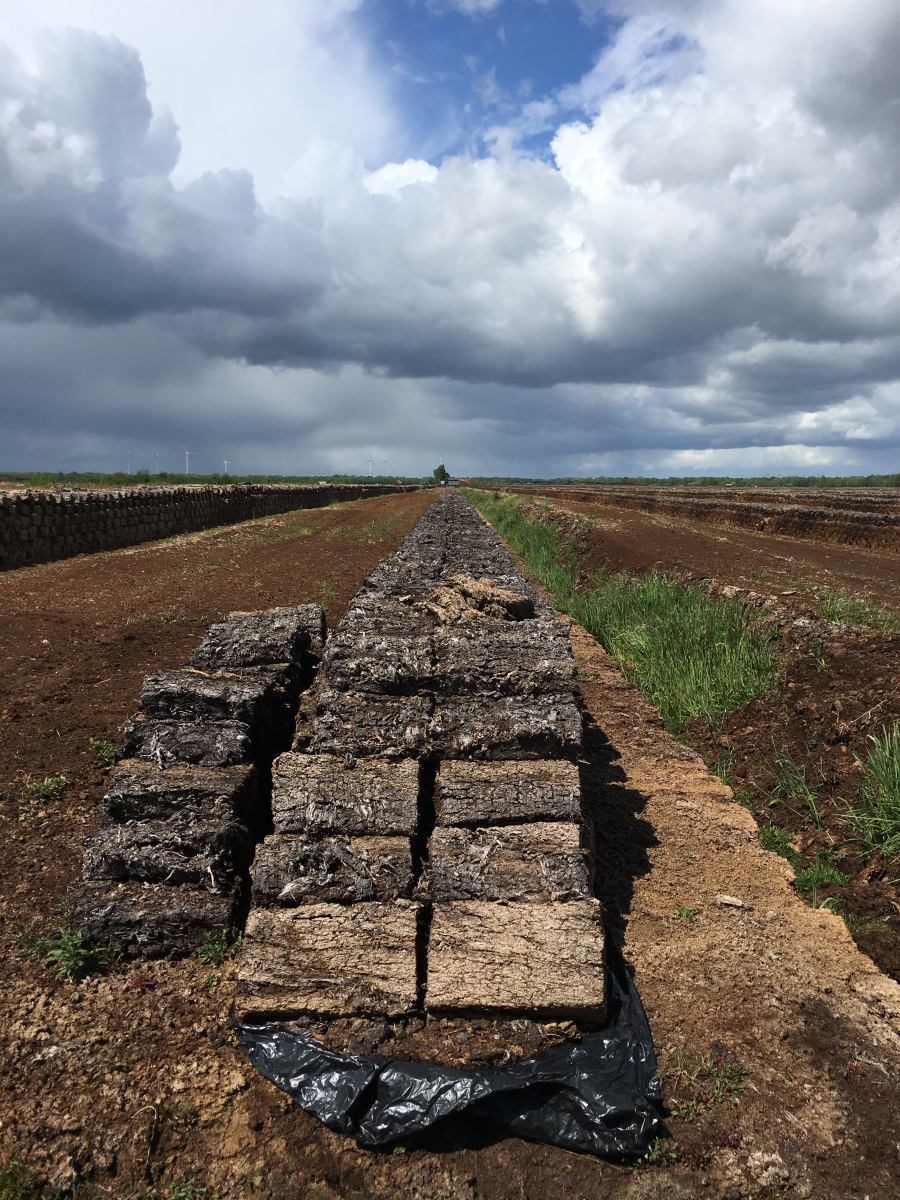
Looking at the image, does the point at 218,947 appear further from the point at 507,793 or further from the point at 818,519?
the point at 818,519

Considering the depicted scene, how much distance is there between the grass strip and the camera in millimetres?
7195

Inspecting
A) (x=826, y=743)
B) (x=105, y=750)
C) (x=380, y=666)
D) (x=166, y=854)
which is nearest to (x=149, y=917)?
(x=166, y=854)

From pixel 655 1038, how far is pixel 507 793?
4.35ft

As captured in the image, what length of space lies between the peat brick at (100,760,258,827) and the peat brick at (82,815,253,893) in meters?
0.06

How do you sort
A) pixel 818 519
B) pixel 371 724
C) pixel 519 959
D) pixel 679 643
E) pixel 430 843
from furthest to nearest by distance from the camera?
pixel 818 519
pixel 679 643
pixel 371 724
pixel 430 843
pixel 519 959

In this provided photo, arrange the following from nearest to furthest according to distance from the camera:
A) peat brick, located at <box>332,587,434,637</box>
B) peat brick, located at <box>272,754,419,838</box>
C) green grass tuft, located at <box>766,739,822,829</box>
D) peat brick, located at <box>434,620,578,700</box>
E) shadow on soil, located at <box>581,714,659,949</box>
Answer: peat brick, located at <box>272,754,419,838</box>
shadow on soil, located at <box>581,714,659,949</box>
peat brick, located at <box>434,620,578,700</box>
peat brick, located at <box>332,587,434,637</box>
green grass tuft, located at <box>766,739,822,829</box>

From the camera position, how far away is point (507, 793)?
3883mm

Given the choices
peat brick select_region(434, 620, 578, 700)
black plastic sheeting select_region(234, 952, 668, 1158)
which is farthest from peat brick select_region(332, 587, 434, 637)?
black plastic sheeting select_region(234, 952, 668, 1158)

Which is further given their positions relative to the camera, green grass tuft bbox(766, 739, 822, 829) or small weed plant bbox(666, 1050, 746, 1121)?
green grass tuft bbox(766, 739, 822, 829)

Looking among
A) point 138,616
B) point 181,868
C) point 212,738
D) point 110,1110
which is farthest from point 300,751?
point 138,616

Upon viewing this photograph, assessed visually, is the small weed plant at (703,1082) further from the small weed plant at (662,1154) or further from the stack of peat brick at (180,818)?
the stack of peat brick at (180,818)

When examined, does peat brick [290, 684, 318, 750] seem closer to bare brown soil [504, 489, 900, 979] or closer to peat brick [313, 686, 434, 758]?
peat brick [313, 686, 434, 758]

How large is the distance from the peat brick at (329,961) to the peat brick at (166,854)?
434mm

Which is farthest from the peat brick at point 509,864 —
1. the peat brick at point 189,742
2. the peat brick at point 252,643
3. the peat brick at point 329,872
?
the peat brick at point 252,643
